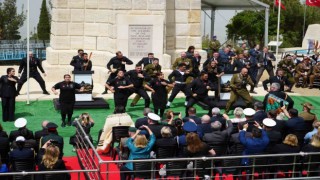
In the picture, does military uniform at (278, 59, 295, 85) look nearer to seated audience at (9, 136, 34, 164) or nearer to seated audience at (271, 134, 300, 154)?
seated audience at (271, 134, 300, 154)

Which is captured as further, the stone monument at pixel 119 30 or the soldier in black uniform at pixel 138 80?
the stone monument at pixel 119 30

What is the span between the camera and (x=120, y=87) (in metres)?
17.8

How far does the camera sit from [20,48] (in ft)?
112

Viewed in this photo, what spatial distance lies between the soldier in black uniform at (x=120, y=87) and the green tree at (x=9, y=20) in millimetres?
23125

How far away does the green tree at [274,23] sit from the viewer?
4403cm

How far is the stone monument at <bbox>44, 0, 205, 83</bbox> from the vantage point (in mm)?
23531

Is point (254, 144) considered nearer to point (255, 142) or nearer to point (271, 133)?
point (255, 142)

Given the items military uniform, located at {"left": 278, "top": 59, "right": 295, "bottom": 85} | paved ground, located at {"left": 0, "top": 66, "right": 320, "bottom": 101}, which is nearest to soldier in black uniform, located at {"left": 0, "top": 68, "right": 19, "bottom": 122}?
paved ground, located at {"left": 0, "top": 66, "right": 320, "bottom": 101}

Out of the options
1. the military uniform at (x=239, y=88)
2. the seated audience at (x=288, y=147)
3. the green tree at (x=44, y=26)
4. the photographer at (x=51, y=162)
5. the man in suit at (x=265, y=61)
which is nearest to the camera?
the photographer at (x=51, y=162)

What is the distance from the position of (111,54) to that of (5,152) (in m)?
12.6

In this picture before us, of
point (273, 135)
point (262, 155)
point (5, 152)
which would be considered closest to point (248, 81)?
point (273, 135)

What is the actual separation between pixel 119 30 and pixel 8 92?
23.7ft

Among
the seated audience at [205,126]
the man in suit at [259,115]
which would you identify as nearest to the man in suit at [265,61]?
the man in suit at [259,115]

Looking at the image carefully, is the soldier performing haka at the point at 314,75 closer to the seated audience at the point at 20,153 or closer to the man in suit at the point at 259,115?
the man in suit at the point at 259,115
